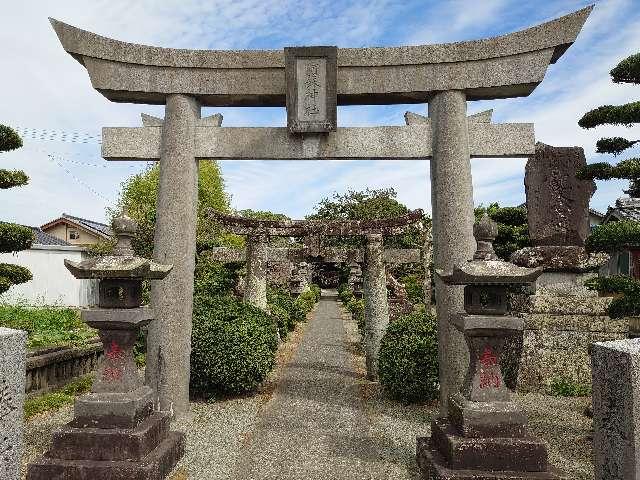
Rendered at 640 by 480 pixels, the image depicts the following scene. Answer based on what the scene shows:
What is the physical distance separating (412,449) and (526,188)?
19.2ft

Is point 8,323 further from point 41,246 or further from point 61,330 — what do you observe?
point 41,246

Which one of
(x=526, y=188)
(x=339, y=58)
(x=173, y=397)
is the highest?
(x=339, y=58)

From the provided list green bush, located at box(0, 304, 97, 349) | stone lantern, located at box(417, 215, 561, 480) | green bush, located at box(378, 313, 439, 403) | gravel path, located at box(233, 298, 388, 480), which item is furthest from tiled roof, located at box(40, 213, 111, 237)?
stone lantern, located at box(417, 215, 561, 480)

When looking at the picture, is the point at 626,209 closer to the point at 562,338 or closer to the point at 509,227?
the point at 509,227

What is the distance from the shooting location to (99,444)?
16.9 ft

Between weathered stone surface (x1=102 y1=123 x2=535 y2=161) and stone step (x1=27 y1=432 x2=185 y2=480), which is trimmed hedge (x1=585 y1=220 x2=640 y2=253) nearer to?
weathered stone surface (x1=102 y1=123 x2=535 y2=161)

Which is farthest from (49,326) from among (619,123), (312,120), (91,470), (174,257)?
(619,123)

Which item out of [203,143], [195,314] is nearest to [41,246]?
[195,314]

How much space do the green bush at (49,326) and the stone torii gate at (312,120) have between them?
5658mm

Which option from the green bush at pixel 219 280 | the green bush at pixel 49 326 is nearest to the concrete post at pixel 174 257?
the green bush at pixel 49 326

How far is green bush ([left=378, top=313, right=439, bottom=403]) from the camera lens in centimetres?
845

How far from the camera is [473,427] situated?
196 inches

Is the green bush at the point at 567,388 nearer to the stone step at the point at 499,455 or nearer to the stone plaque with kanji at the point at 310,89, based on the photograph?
the stone step at the point at 499,455

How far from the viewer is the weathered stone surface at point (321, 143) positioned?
7.23 m
